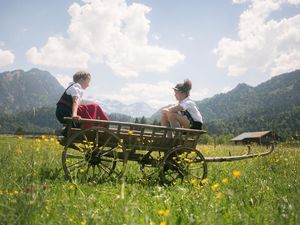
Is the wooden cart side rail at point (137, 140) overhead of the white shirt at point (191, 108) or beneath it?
beneath

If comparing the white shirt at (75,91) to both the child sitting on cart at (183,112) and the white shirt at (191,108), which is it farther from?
the white shirt at (191,108)

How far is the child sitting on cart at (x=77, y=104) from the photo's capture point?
262 inches

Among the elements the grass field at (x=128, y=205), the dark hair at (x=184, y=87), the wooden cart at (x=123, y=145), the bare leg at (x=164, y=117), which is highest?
the dark hair at (x=184, y=87)

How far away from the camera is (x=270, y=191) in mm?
5094

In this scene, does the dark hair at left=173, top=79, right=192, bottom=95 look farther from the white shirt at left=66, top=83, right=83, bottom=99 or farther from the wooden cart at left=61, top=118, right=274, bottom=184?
the white shirt at left=66, top=83, right=83, bottom=99

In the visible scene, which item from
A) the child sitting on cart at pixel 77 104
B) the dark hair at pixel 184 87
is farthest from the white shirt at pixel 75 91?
the dark hair at pixel 184 87

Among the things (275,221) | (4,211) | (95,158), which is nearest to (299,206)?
(275,221)

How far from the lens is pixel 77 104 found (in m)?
6.53

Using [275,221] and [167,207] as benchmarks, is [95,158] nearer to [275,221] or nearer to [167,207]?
[167,207]

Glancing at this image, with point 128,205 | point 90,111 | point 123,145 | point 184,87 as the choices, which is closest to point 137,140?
point 123,145

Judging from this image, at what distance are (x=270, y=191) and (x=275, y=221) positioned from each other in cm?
205

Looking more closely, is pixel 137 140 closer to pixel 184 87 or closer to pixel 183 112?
pixel 183 112

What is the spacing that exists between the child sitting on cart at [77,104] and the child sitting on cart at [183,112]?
58.3 inches

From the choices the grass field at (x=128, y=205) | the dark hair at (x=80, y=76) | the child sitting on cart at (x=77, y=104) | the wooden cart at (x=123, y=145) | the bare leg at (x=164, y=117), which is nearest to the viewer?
the grass field at (x=128, y=205)
